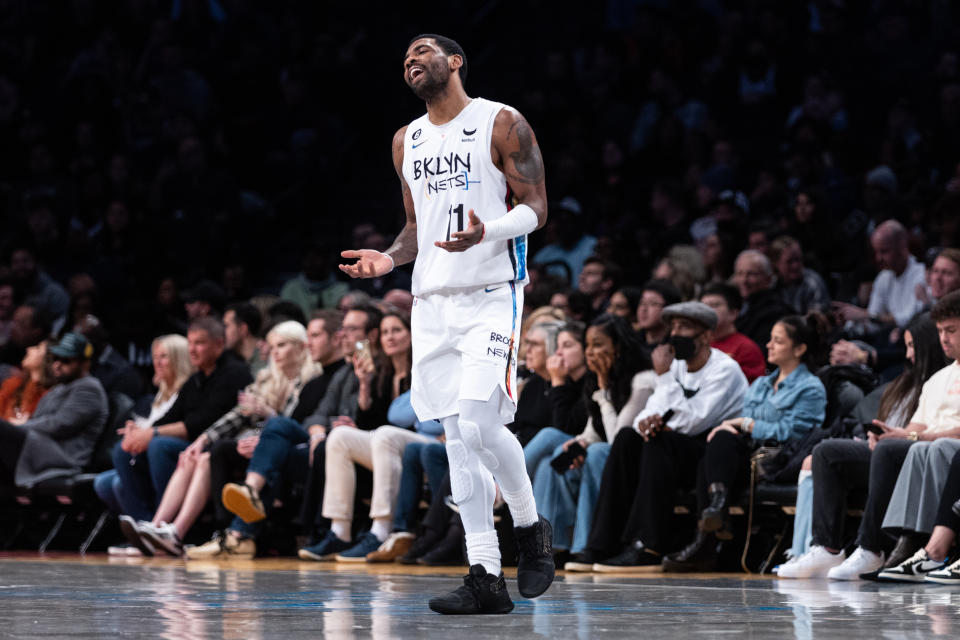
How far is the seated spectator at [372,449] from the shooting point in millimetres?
8539

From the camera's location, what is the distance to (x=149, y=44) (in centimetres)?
1597

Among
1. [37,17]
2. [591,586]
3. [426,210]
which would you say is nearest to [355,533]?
[591,586]

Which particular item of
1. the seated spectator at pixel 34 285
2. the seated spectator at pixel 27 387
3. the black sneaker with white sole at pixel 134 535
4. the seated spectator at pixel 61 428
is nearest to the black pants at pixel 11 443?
the seated spectator at pixel 61 428

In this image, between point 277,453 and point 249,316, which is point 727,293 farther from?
point 249,316

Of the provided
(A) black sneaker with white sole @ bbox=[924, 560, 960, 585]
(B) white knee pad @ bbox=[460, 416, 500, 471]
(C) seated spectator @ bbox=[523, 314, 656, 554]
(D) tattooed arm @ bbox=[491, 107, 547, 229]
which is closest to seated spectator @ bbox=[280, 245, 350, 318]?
(C) seated spectator @ bbox=[523, 314, 656, 554]

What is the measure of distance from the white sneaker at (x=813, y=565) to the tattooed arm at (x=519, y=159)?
2.60 meters

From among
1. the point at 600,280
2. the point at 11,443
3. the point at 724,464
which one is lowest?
the point at 724,464

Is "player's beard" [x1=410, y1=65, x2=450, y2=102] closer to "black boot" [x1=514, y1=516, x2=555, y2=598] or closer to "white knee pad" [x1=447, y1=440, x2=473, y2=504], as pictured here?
"white knee pad" [x1=447, y1=440, x2=473, y2=504]

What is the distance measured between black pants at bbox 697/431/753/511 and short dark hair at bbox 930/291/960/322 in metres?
1.24

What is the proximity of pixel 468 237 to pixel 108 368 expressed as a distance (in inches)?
274

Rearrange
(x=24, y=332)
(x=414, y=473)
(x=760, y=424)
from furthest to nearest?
(x=24, y=332) → (x=414, y=473) → (x=760, y=424)

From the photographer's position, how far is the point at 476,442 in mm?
4867

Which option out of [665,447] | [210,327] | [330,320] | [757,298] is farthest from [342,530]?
[757,298]

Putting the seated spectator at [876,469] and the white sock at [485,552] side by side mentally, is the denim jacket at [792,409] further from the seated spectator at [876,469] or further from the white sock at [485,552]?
the white sock at [485,552]
